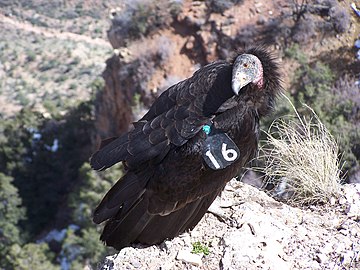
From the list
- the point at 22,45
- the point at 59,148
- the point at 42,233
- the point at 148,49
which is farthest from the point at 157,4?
the point at 22,45

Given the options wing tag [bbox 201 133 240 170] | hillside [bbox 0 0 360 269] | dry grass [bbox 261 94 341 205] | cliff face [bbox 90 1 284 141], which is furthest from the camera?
cliff face [bbox 90 1 284 141]

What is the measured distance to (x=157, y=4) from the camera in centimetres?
1723

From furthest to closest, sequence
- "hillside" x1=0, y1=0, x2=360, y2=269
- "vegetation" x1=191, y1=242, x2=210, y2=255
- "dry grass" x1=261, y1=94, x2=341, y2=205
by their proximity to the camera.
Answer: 1. "dry grass" x1=261, y1=94, x2=341, y2=205
2. "hillside" x1=0, y1=0, x2=360, y2=269
3. "vegetation" x1=191, y1=242, x2=210, y2=255

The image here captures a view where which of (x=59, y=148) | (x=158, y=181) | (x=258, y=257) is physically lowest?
(x=59, y=148)

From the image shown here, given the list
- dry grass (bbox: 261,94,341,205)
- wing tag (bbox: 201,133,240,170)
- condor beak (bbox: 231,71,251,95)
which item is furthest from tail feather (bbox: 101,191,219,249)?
dry grass (bbox: 261,94,341,205)

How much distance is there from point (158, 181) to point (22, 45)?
1049 inches

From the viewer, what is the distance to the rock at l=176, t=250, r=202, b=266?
3572 mm

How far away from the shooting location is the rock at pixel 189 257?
3.57 m

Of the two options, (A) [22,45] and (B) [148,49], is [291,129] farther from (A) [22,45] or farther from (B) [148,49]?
(A) [22,45]

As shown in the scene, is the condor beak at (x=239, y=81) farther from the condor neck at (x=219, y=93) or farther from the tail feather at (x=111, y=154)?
the tail feather at (x=111, y=154)

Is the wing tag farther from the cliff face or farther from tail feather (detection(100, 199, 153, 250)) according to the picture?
the cliff face

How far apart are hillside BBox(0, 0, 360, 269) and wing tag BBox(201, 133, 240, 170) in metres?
0.71

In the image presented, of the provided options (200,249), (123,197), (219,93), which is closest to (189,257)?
(200,249)

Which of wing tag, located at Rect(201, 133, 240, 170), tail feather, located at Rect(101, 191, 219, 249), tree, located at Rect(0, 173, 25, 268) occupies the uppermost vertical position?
wing tag, located at Rect(201, 133, 240, 170)
